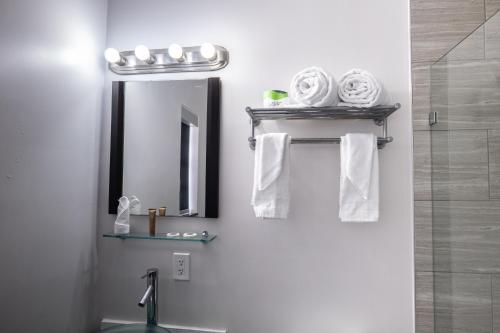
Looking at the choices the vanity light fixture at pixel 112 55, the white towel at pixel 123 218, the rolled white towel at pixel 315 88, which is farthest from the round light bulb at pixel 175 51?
the white towel at pixel 123 218

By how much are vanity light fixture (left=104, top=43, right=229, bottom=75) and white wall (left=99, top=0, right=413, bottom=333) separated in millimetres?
45

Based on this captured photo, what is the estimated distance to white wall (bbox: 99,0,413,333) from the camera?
138cm

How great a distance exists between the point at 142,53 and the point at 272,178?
831 mm

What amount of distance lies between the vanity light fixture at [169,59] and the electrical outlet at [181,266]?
2.87 feet

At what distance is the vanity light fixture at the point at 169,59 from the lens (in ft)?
4.83

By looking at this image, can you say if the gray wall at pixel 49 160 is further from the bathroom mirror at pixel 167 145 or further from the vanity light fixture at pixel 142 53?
the vanity light fixture at pixel 142 53

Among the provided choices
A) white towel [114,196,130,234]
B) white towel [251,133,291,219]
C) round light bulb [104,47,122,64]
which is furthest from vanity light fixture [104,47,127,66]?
white towel [251,133,291,219]

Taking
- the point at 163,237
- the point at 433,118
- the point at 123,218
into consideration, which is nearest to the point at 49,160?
the point at 123,218

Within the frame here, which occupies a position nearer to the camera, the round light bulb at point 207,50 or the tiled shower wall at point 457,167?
the tiled shower wall at point 457,167

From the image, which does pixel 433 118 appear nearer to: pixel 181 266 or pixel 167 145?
pixel 167 145

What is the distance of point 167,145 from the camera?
5.03 ft

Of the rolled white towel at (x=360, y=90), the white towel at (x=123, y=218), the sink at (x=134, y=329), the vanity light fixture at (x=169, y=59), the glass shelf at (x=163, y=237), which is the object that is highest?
the vanity light fixture at (x=169, y=59)

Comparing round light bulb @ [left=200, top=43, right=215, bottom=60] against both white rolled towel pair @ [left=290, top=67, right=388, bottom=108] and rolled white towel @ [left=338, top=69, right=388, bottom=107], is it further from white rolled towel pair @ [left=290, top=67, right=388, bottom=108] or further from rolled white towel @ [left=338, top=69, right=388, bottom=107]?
rolled white towel @ [left=338, top=69, right=388, bottom=107]

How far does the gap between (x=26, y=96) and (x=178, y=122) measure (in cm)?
59
